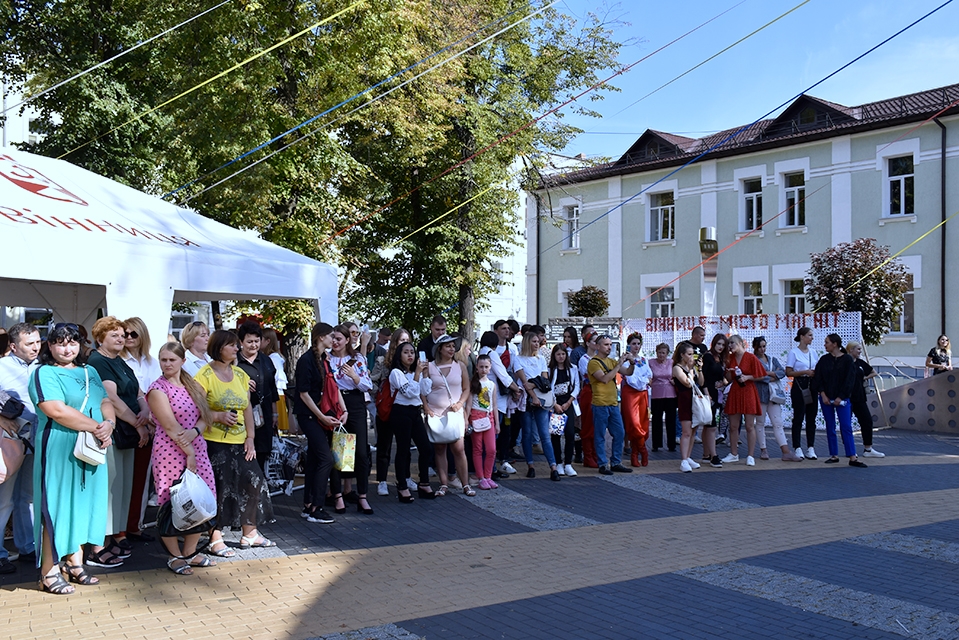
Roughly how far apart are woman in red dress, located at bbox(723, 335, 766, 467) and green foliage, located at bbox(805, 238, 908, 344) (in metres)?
8.40

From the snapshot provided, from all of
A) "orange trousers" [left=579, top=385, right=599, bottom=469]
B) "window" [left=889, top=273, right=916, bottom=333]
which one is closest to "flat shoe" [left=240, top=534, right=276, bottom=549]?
"orange trousers" [left=579, top=385, right=599, bottom=469]

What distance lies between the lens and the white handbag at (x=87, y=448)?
5.83m

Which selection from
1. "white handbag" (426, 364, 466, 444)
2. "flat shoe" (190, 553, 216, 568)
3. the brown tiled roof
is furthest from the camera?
the brown tiled roof

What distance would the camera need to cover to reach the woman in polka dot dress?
20.6 ft

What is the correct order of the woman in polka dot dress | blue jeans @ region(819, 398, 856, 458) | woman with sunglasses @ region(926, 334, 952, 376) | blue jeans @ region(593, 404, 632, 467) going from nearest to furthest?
the woman in polka dot dress < blue jeans @ region(593, 404, 632, 467) < blue jeans @ region(819, 398, 856, 458) < woman with sunglasses @ region(926, 334, 952, 376)

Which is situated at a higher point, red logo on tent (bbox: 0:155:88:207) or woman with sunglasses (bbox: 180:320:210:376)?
red logo on tent (bbox: 0:155:88:207)

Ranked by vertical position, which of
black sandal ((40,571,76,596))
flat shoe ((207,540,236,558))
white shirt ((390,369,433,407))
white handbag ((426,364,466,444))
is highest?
white shirt ((390,369,433,407))

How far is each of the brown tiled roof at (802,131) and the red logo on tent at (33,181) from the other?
1521 cm

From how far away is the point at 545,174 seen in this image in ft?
77.1

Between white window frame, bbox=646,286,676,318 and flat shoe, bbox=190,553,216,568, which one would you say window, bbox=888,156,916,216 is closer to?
white window frame, bbox=646,286,676,318

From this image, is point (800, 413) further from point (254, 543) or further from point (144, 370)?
point (144, 370)

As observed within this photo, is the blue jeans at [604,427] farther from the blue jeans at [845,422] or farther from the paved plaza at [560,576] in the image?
the blue jeans at [845,422]

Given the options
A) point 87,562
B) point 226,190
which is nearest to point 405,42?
point 226,190

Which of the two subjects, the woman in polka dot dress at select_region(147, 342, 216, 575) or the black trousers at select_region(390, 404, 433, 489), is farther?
the black trousers at select_region(390, 404, 433, 489)
